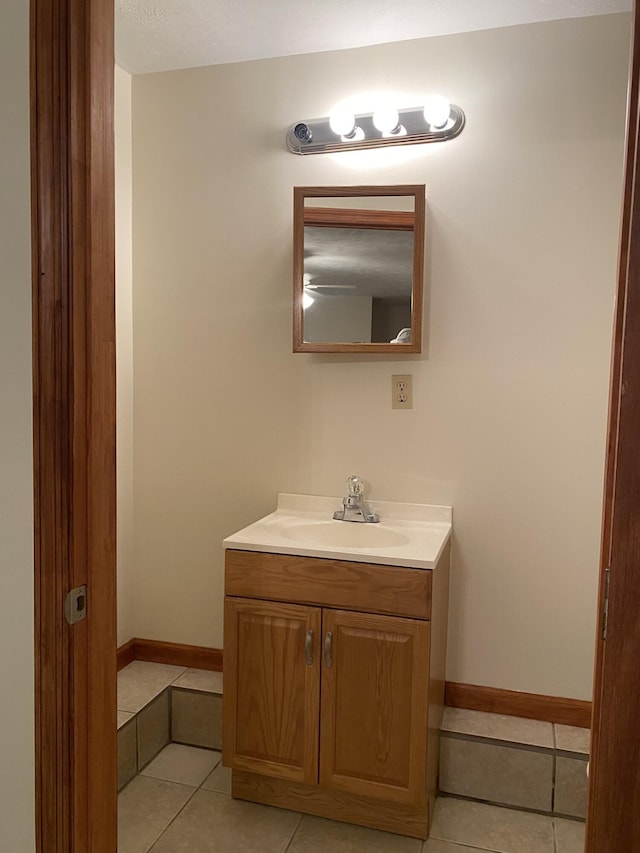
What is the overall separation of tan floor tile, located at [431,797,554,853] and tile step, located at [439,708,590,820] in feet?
0.12

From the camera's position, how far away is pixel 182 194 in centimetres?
255

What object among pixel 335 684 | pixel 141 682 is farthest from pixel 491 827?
pixel 141 682

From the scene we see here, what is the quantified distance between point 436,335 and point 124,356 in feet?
4.07

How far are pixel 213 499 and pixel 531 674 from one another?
1.35 m

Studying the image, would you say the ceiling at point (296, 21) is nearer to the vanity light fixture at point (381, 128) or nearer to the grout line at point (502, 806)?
the vanity light fixture at point (381, 128)

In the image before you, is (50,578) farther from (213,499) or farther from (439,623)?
(213,499)

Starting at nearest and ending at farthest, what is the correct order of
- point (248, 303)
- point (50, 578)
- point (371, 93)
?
1. point (50, 578)
2. point (371, 93)
3. point (248, 303)

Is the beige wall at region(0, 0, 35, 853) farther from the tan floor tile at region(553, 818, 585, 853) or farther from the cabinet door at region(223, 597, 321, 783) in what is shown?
the tan floor tile at region(553, 818, 585, 853)

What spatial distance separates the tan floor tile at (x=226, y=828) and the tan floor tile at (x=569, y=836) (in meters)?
0.81

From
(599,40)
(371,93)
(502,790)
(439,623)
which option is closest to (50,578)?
(439,623)

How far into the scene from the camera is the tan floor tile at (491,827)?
197 cm

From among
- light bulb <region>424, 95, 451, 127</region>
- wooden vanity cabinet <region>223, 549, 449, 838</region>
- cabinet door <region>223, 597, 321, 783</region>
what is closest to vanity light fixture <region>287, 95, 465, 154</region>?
light bulb <region>424, 95, 451, 127</region>

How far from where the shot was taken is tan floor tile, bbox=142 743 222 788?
2.28 meters

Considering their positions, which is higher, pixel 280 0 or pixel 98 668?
pixel 280 0
